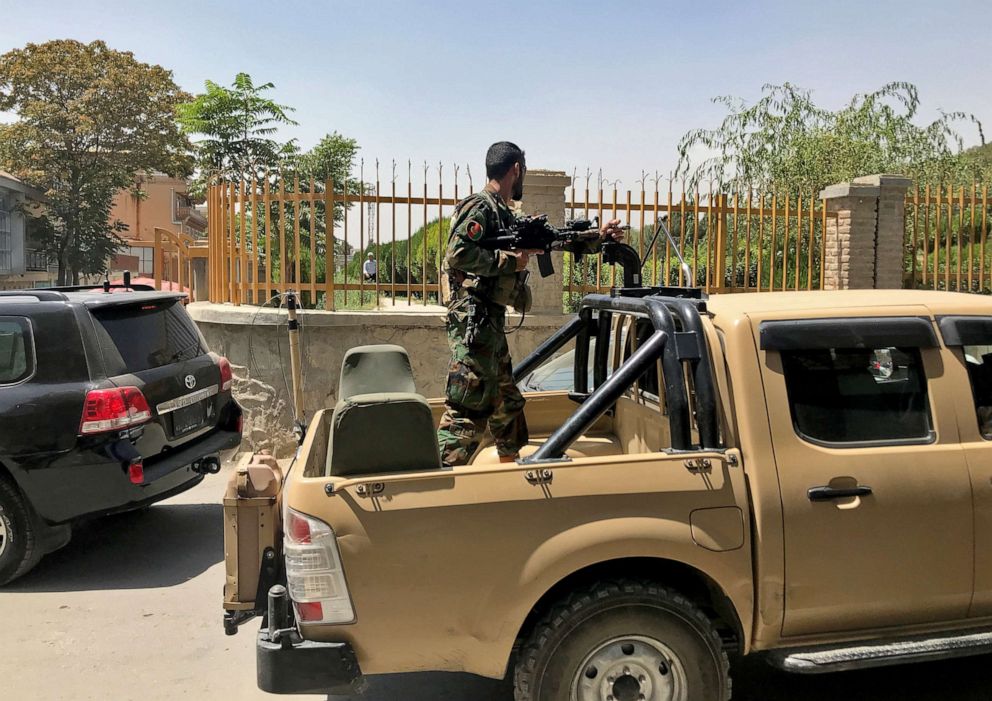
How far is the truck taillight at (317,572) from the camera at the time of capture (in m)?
2.64

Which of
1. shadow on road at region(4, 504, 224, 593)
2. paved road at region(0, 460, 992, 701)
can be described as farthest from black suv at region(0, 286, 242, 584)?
paved road at region(0, 460, 992, 701)

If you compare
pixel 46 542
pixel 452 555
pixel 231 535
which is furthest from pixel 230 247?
pixel 452 555

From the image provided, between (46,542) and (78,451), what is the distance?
62cm

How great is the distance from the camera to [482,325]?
4.09 m

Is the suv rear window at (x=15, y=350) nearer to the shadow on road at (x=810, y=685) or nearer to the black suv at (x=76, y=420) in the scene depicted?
the black suv at (x=76, y=420)

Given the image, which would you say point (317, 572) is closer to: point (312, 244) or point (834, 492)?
point (834, 492)

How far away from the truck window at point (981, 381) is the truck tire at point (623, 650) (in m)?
1.25

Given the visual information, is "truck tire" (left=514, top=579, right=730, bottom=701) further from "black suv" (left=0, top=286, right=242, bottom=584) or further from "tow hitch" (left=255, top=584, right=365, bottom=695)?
"black suv" (left=0, top=286, right=242, bottom=584)

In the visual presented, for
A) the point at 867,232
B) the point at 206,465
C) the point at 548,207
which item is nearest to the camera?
the point at 206,465

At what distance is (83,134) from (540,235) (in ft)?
111

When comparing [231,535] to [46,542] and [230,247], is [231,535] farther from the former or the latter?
[230,247]

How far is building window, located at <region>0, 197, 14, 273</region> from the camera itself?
108 feet

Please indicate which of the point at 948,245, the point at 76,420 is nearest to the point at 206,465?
the point at 76,420

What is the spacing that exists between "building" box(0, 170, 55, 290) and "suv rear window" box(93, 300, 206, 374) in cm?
3010
